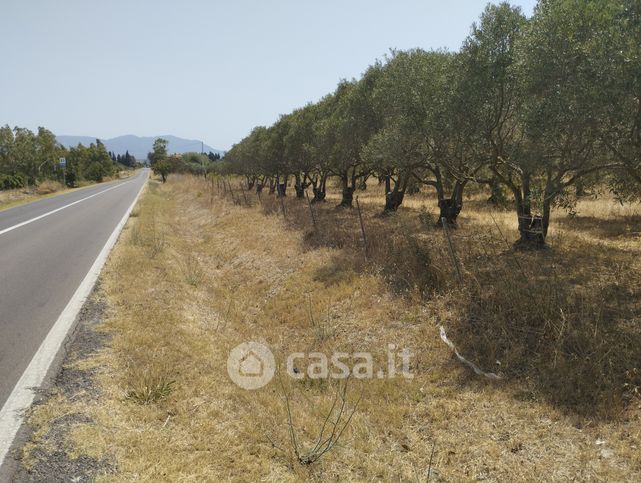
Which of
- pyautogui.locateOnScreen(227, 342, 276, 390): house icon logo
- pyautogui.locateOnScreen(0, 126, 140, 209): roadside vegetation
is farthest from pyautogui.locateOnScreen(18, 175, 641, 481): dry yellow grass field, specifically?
pyautogui.locateOnScreen(0, 126, 140, 209): roadside vegetation

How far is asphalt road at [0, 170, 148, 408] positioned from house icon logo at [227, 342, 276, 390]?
2582mm

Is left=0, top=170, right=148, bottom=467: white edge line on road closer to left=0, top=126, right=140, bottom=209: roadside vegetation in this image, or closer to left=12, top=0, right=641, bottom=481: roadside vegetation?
left=12, top=0, right=641, bottom=481: roadside vegetation

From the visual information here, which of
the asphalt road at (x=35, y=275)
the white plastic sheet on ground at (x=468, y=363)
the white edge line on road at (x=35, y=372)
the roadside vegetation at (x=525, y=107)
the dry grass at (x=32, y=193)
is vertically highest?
the roadside vegetation at (x=525, y=107)

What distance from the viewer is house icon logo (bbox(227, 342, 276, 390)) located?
5.78 m

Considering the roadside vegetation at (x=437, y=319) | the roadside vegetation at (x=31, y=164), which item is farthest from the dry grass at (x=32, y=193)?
the roadside vegetation at (x=437, y=319)

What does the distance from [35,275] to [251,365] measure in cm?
601

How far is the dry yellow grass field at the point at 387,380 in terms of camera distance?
4098mm

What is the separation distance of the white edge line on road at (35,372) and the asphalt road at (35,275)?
94 mm

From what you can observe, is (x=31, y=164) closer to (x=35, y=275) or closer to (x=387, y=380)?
(x=35, y=275)

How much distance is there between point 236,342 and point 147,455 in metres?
3.67

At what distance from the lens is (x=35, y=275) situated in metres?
9.14

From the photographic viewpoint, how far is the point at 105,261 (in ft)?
34.4

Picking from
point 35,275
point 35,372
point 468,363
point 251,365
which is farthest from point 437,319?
point 35,275

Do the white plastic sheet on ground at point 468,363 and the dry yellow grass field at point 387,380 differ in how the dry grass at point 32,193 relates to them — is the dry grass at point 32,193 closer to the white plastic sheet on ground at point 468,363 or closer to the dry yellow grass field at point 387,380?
the dry yellow grass field at point 387,380
